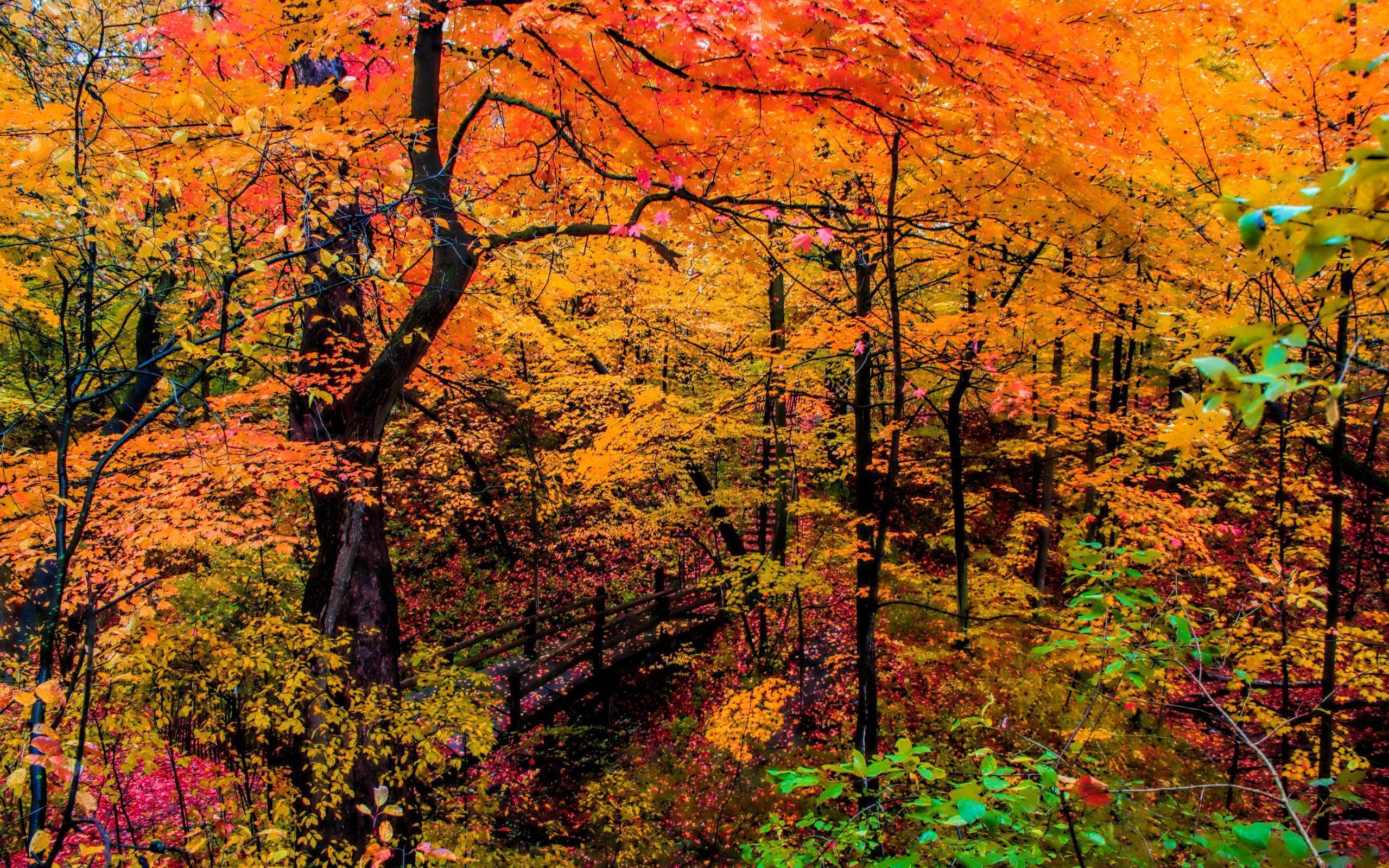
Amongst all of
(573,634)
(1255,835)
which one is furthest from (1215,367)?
(573,634)

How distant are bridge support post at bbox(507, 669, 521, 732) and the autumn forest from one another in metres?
0.07

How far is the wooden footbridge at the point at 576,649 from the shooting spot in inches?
361

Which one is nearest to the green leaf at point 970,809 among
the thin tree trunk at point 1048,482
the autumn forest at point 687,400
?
the autumn forest at point 687,400

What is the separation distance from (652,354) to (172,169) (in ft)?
29.3

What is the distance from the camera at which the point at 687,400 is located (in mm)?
9086

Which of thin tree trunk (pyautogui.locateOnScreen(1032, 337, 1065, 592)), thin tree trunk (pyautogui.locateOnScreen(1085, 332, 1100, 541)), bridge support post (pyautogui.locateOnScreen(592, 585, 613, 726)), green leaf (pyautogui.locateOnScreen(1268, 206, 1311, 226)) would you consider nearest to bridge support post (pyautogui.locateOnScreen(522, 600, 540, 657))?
bridge support post (pyautogui.locateOnScreen(592, 585, 613, 726))

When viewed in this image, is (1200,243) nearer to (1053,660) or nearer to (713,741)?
(1053,660)

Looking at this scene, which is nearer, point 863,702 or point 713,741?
point 863,702

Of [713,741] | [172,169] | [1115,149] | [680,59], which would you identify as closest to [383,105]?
[172,169]

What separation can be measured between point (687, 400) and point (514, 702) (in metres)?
5.36

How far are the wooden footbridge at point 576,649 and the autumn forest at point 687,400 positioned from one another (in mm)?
123

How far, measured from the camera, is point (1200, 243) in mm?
6043

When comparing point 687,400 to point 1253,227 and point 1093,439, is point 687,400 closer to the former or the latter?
point 1093,439

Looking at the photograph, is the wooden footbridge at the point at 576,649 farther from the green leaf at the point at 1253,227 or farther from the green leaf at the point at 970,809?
the green leaf at the point at 1253,227
